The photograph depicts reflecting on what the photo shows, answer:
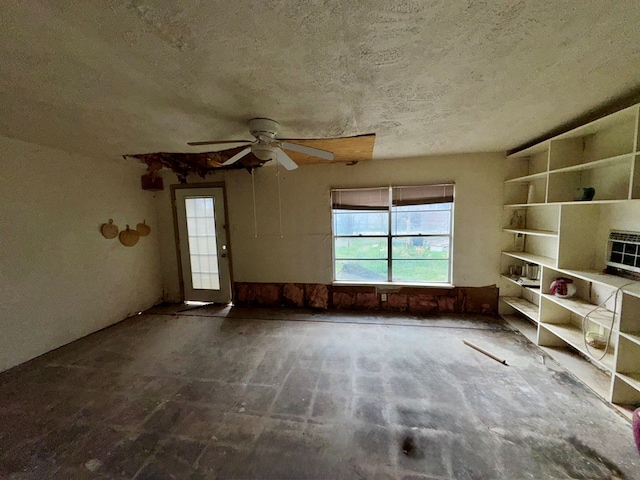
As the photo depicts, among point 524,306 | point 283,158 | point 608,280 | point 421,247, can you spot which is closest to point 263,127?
point 283,158

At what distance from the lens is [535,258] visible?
3088mm

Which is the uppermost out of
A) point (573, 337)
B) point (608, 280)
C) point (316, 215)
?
point (316, 215)

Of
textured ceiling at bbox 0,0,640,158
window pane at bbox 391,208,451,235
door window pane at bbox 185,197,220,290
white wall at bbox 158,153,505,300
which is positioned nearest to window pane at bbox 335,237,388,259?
white wall at bbox 158,153,505,300

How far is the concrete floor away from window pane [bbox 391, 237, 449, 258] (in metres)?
1.25

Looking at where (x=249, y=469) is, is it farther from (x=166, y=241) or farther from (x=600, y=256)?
(x=166, y=241)

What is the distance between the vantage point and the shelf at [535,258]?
2794 mm

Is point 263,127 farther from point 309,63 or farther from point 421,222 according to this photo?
point 421,222

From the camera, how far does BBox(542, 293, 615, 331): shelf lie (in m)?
2.18

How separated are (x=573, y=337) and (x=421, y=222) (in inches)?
83.4

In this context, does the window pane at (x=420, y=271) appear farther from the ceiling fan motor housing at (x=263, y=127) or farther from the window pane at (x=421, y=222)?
the ceiling fan motor housing at (x=263, y=127)

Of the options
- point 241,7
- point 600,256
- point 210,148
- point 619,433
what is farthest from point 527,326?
point 210,148

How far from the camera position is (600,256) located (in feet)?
7.96

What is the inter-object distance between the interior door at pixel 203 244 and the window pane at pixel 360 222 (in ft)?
6.66

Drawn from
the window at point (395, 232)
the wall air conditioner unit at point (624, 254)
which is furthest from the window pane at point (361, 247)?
the wall air conditioner unit at point (624, 254)
